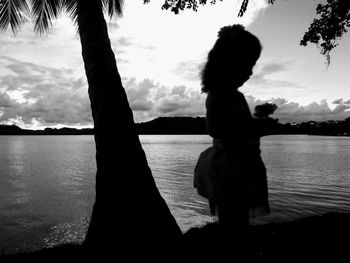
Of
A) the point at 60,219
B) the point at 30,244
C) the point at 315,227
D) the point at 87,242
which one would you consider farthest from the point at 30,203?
the point at 315,227

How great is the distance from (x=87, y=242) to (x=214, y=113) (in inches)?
138

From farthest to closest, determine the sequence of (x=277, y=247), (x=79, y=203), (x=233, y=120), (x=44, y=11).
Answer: (x=79, y=203)
(x=44, y=11)
(x=277, y=247)
(x=233, y=120)

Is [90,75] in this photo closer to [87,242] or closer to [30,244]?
[87,242]

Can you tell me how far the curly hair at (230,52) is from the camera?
2583 millimetres

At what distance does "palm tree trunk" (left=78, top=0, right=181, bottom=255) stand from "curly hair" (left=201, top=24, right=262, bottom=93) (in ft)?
8.94

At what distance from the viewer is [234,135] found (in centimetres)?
248

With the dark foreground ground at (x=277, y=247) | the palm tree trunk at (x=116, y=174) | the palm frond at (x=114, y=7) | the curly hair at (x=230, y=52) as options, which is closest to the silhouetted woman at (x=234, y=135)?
the curly hair at (x=230, y=52)

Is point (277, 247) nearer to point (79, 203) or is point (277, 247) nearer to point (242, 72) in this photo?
point (242, 72)

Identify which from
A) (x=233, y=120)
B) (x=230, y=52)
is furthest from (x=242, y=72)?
(x=233, y=120)

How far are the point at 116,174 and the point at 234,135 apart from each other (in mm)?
2867

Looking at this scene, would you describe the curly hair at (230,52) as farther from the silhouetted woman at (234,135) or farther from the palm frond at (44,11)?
the palm frond at (44,11)

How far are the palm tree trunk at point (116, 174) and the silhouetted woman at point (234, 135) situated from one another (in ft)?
7.73

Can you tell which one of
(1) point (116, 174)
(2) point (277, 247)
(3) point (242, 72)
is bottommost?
(2) point (277, 247)

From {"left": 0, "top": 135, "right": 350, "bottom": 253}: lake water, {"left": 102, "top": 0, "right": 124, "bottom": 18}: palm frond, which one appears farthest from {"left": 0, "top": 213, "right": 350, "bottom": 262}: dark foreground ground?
{"left": 102, "top": 0, "right": 124, "bottom": 18}: palm frond
